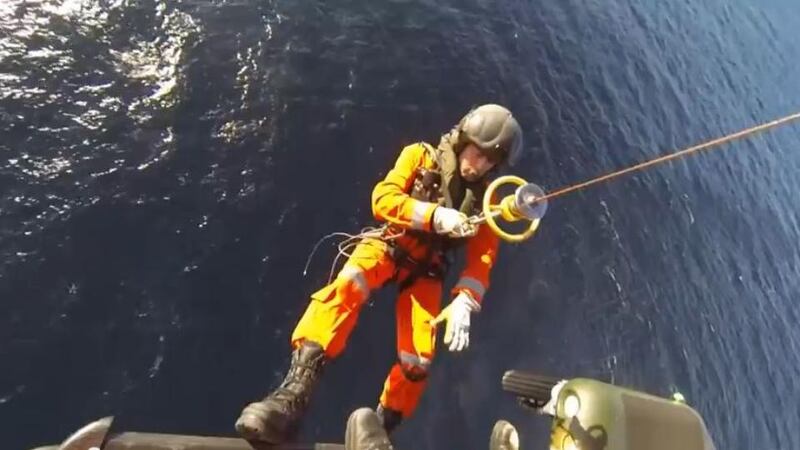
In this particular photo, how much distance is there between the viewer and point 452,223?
22.9 ft

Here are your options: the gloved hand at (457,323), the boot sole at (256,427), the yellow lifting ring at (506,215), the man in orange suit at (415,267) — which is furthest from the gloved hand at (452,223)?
the boot sole at (256,427)

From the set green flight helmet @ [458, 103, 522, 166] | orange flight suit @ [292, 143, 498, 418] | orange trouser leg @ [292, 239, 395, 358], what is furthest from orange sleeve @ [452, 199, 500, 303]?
orange trouser leg @ [292, 239, 395, 358]

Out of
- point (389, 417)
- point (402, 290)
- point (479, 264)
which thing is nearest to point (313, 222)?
point (402, 290)

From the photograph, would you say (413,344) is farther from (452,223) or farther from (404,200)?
(404,200)

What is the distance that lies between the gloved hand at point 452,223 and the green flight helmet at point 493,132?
734 millimetres

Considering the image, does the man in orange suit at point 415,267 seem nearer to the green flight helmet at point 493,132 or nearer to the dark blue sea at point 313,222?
the green flight helmet at point 493,132

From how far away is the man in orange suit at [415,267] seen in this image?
23.1ft

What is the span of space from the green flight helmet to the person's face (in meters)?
0.10

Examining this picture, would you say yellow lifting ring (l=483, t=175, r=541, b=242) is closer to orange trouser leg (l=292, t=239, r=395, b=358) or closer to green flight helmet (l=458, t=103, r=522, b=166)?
green flight helmet (l=458, t=103, r=522, b=166)

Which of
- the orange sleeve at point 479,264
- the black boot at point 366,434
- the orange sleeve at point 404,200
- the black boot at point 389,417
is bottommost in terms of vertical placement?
the black boot at point 389,417

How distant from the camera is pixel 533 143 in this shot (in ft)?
40.3

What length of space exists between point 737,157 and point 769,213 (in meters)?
1.70

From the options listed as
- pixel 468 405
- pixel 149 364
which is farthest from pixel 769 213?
pixel 149 364

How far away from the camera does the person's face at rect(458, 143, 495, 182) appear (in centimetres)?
737
